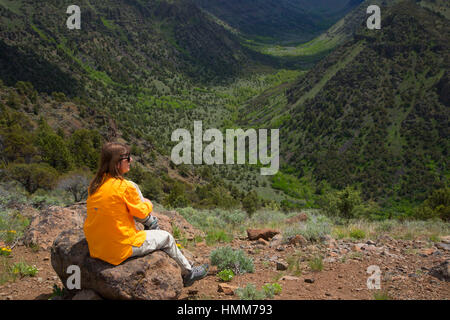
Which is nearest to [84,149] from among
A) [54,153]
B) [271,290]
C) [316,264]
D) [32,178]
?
[54,153]

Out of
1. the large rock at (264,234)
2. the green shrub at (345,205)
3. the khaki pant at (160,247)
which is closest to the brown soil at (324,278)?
the khaki pant at (160,247)

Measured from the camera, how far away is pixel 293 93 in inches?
4181

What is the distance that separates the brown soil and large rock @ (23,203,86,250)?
0.22 m

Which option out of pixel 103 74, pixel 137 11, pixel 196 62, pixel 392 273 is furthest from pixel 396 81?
pixel 137 11

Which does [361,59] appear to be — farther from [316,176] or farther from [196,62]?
[196,62]

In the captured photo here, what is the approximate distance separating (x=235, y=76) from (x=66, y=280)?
17277 centimetres

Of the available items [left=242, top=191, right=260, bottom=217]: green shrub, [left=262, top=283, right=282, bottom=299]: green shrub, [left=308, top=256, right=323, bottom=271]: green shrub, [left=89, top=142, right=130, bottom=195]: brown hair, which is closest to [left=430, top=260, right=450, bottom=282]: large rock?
[left=308, top=256, right=323, bottom=271]: green shrub

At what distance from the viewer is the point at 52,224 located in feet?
20.7

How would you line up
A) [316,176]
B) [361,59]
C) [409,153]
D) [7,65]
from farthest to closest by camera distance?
1. [361,59]
2. [316,176]
3. [409,153]
4. [7,65]

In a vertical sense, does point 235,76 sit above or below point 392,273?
above

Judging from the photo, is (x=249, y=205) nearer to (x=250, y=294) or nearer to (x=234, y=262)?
(x=234, y=262)

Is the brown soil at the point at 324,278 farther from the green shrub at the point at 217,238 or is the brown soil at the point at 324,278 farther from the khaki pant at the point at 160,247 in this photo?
the green shrub at the point at 217,238

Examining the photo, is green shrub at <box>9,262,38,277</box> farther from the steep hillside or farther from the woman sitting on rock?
the steep hillside

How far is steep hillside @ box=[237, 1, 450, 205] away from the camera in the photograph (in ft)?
→ 193
